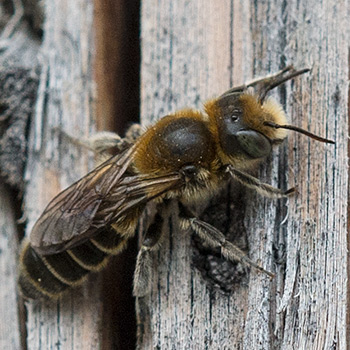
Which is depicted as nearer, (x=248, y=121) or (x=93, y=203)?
(x=248, y=121)

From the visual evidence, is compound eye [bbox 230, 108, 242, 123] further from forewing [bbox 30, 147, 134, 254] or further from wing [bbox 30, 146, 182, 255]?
forewing [bbox 30, 147, 134, 254]

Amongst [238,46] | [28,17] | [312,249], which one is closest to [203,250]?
[312,249]

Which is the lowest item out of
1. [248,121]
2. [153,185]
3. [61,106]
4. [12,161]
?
[153,185]

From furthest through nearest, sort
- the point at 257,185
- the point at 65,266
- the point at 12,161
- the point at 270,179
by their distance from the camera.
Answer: the point at 12,161, the point at 65,266, the point at 270,179, the point at 257,185

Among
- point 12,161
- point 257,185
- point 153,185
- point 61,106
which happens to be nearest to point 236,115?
point 257,185

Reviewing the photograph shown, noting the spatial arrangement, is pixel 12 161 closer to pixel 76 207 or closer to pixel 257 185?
pixel 76 207

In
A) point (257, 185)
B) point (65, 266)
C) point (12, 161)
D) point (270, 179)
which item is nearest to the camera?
point (257, 185)

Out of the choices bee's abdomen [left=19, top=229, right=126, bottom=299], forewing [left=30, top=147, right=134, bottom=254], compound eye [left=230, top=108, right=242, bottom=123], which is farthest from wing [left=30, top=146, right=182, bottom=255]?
compound eye [left=230, top=108, right=242, bottom=123]
